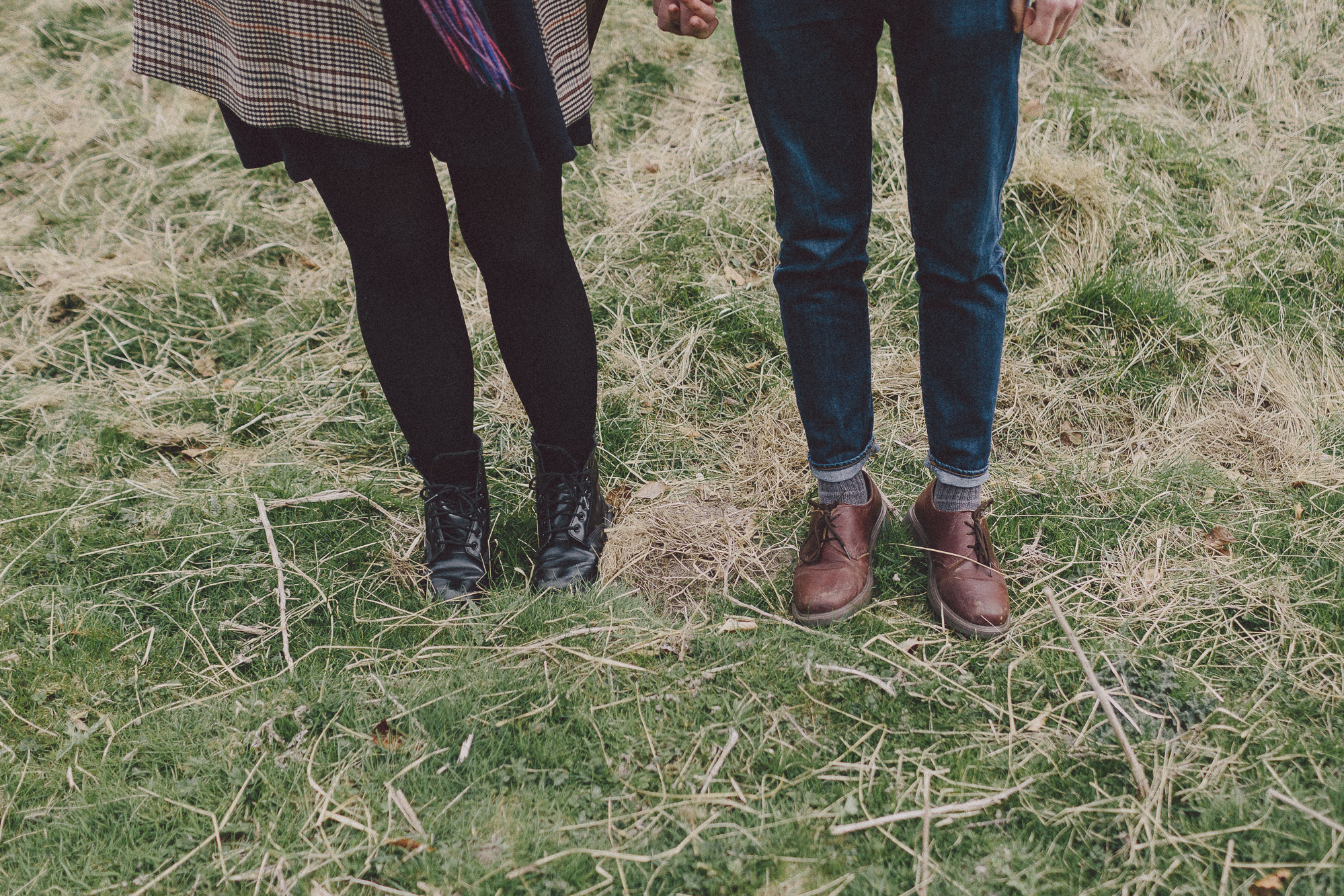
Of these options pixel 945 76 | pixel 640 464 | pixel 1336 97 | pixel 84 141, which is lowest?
pixel 640 464

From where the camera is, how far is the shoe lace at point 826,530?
1.77m

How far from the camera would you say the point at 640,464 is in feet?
7.55

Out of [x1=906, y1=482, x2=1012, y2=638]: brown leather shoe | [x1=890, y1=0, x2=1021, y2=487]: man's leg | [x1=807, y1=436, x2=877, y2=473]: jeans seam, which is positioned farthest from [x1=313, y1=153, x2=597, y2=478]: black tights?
[x1=906, y1=482, x2=1012, y2=638]: brown leather shoe

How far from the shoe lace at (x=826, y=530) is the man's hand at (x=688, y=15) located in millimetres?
921

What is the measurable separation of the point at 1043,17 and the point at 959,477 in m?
0.82

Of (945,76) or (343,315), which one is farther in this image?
(343,315)

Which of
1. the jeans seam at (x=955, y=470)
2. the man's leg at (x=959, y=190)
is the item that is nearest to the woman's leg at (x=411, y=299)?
the man's leg at (x=959, y=190)

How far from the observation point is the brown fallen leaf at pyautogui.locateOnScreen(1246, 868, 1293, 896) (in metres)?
1.22

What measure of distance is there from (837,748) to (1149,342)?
1.61m

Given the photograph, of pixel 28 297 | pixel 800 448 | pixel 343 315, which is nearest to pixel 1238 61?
pixel 800 448

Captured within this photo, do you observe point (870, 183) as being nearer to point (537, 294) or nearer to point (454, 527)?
point (537, 294)

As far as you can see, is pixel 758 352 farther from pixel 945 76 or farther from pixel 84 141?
pixel 84 141

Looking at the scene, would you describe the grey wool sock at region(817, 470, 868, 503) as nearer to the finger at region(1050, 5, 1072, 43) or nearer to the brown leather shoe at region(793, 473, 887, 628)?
the brown leather shoe at region(793, 473, 887, 628)

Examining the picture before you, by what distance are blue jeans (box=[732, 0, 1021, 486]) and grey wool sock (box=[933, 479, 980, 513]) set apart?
28 mm
